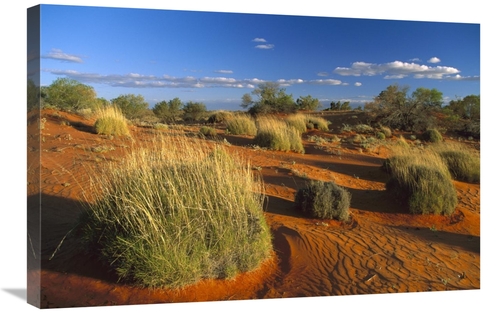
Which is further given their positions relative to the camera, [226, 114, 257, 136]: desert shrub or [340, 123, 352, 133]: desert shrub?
[340, 123, 352, 133]: desert shrub

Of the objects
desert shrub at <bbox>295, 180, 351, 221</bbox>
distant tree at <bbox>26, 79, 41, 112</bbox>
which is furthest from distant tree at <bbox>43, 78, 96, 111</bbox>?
desert shrub at <bbox>295, 180, 351, 221</bbox>

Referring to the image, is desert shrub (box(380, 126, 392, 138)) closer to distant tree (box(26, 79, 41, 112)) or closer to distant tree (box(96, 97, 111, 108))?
distant tree (box(96, 97, 111, 108))

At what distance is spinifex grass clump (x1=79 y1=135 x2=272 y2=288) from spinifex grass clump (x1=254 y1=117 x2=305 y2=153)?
27.1ft

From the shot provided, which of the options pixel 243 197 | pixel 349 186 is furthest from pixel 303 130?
pixel 243 197

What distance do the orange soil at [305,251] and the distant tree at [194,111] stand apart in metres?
11.8

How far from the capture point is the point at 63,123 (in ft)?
41.7

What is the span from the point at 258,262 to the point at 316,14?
3518 millimetres

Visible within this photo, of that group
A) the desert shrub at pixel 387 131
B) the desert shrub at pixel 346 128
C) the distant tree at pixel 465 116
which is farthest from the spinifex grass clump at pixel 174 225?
the desert shrub at pixel 346 128

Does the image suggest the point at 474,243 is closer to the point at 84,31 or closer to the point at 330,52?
the point at 330,52

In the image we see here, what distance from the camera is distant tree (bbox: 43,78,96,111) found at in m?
8.54

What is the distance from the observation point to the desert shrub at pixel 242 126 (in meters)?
16.5

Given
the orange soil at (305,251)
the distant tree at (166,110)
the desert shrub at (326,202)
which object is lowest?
the orange soil at (305,251)

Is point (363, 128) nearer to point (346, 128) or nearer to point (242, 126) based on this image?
point (346, 128)

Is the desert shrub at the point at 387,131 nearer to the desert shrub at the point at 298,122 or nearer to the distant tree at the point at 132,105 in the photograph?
the desert shrub at the point at 298,122
